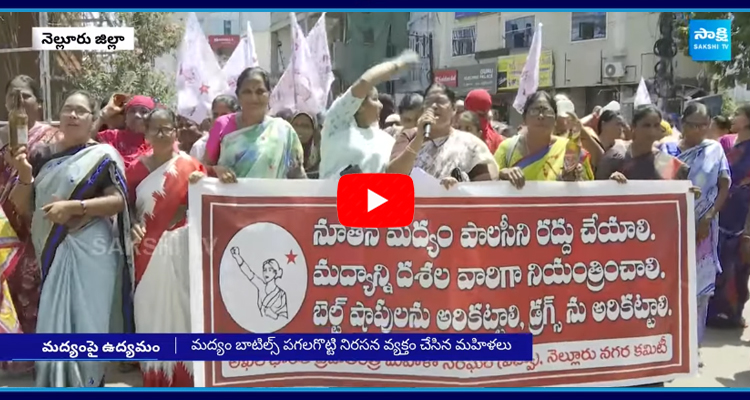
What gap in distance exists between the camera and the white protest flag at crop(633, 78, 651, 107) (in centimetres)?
286

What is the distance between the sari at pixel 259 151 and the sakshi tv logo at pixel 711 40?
158 cm

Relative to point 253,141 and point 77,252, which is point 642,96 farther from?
point 77,252

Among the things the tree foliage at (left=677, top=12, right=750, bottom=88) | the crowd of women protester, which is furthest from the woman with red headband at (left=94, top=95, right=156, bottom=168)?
the tree foliage at (left=677, top=12, right=750, bottom=88)

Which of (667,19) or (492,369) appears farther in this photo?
(492,369)

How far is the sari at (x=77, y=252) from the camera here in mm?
2842

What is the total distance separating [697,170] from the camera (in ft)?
10.6

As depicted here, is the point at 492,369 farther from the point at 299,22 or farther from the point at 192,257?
the point at 299,22

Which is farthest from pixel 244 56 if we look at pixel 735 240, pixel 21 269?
pixel 735 240

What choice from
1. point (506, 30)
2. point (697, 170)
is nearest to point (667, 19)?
point (506, 30)

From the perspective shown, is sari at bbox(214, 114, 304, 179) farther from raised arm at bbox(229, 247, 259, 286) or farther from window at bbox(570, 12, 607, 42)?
window at bbox(570, 12, 607, 42)

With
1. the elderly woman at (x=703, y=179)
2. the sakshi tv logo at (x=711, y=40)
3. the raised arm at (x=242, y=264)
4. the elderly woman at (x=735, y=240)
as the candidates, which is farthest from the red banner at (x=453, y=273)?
the elderly woman at (x=735, y=240)

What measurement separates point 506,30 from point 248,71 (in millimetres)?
1010

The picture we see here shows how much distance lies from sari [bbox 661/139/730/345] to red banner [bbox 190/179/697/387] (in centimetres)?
20

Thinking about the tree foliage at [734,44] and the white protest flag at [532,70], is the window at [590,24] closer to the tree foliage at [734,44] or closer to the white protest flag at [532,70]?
the white protest flag at [532,70]
